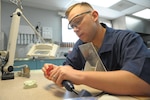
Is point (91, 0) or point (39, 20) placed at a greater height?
point (91, 0)

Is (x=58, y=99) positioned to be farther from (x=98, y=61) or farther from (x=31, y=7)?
(x=31, y=7)

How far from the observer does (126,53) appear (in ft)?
2.04

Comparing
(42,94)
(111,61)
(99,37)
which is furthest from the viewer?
(99,37)

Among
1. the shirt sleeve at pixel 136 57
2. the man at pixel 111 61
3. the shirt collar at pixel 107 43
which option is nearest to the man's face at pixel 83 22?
the man at pixel 111 61

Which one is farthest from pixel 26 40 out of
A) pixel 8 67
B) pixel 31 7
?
pixel 8 67

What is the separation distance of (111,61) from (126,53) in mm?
144

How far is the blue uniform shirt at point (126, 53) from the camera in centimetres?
53

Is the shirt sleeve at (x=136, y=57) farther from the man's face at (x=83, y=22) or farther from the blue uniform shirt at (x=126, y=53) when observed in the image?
the man's face at (x=83, y=22)

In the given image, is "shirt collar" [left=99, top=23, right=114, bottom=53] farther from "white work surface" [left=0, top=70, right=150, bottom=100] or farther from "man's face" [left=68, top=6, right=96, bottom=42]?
"white work surface" [left=0, top=70, right=150, bottom=100]

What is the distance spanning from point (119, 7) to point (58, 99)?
12.0 feet

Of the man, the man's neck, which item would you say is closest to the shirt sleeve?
the man

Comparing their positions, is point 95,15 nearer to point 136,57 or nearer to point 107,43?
point 107,43

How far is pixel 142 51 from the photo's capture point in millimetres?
591

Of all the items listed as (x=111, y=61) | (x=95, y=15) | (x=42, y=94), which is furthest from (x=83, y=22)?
(x=42, y=94)
